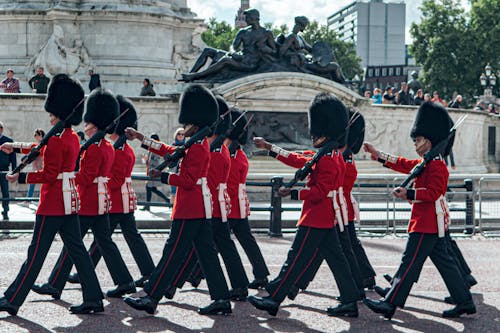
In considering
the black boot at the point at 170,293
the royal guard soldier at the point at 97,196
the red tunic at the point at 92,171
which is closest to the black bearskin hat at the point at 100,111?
the royal guard soldier at the point at 97,196

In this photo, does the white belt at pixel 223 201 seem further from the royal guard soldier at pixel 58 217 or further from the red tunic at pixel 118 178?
the royal guard soldier at pixel 58 217

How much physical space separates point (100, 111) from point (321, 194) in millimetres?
2051

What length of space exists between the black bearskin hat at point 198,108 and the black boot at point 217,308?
4.80 feet

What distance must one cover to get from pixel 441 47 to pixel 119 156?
172 ft

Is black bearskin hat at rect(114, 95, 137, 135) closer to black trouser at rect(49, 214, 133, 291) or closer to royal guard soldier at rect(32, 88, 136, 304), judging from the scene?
royal guard soldier at rect(32, 88, 136, 304)

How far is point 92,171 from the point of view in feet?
29.7

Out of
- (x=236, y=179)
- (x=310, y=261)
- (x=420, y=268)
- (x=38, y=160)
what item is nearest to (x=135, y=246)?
(x=236, y=179)

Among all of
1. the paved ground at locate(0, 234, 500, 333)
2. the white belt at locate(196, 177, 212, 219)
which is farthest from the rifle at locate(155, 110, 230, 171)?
the paved ground at locate(0, 234, 500, 333)

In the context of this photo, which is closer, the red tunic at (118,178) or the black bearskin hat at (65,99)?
the black bearskin hat at (65,99)

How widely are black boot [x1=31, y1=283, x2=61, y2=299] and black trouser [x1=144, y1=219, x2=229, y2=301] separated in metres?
0.97

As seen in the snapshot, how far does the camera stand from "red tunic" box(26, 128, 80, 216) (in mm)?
8477

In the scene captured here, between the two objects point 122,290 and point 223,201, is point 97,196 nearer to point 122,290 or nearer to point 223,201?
point 122,290

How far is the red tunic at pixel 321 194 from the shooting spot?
8.65 metres

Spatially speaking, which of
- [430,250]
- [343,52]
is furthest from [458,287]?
[343,52]
